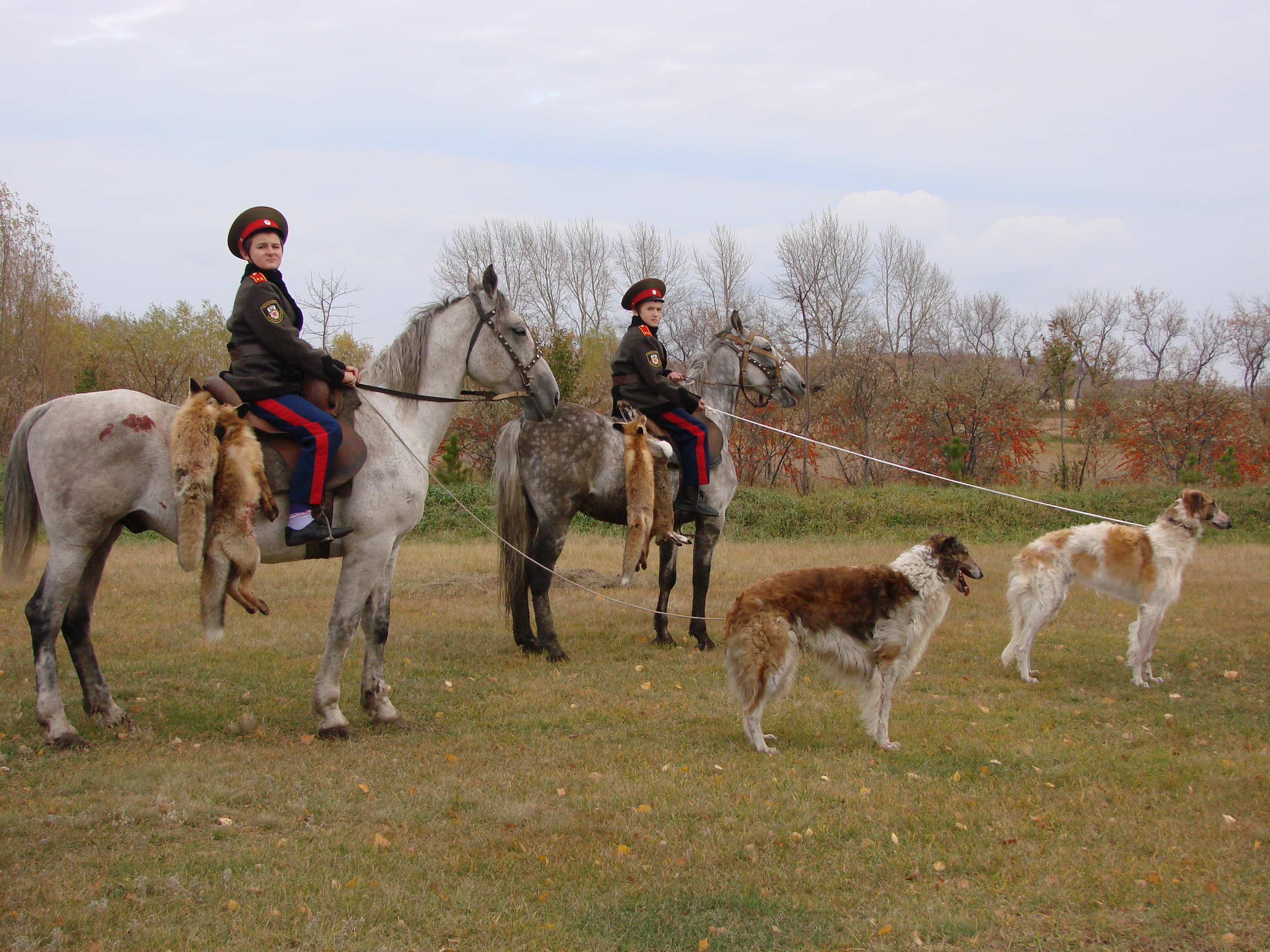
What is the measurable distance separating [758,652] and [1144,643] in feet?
14.4

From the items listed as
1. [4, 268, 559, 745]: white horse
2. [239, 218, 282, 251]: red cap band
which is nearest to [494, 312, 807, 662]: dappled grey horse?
[4, 268, 559, 745]: white horse

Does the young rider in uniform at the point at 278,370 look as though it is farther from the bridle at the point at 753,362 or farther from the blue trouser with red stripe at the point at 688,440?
the bridle at the point at 753,362

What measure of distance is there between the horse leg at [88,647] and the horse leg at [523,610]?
372 centimetres

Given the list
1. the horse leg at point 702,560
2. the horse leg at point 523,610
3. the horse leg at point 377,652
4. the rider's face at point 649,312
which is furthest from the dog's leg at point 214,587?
the horse leg at point 702,560

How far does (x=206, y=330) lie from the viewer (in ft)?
102

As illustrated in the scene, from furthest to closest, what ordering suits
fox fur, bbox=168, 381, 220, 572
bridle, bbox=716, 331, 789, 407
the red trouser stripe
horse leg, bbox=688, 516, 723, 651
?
bridle, bbox=716, 331, 789, 407 → horse leg, bbox=688, 516, 723, 651 → the red trouser stripe → fox fur, bbox=168, 381, 220, 572

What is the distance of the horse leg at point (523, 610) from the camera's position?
9.38 meters

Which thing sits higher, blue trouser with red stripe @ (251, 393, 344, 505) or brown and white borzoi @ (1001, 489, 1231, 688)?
blue trouser with red stripe @ (251, 393, 344, 505)

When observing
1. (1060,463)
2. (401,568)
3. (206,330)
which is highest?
(206,330)

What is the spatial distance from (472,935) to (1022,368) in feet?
140

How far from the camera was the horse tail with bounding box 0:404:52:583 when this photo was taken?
6285mm

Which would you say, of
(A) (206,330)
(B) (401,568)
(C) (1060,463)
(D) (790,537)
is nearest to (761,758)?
(B) (401,568)

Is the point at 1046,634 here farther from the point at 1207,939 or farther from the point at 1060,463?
the point at 1060,463

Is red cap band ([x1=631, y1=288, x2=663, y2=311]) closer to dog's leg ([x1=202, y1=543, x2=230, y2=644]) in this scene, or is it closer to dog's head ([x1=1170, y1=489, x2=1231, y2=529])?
dog's leg ([x1=202, y1=543, x2=230, y2=644])
